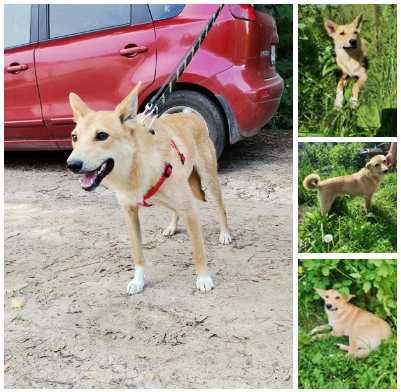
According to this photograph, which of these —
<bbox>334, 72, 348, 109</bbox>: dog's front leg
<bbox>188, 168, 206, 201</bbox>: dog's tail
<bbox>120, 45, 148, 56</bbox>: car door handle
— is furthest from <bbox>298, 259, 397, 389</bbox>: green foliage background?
<bbox>120, 45, 148, 56</bbox>: car door handle

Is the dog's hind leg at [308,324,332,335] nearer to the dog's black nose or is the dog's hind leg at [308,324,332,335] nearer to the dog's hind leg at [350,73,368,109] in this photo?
the dog's hind leg at [350,73,368,109]

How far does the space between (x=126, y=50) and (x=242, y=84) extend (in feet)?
4.89

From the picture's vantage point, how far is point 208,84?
5680 millimetres

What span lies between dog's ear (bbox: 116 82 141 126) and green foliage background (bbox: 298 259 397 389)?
153cm

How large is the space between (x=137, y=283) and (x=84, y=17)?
396 cm

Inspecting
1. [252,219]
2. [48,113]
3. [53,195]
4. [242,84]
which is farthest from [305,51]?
[48,113]

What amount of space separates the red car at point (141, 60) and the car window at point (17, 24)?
0.01 metres

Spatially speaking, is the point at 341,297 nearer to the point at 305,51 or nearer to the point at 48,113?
the point at 305,51

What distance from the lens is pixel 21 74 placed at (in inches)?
242

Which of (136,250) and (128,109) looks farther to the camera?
(136,250)

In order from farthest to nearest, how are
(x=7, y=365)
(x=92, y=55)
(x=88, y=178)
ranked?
(x=92, y=55)
(x=88, y=178)
(x=7, y=365)

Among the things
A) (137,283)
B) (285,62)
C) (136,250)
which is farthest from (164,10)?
(137,283)

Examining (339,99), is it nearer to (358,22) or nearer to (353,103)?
(353,103)

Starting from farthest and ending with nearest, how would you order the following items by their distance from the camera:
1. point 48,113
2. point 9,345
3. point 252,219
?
point 48,113, point 252,219, point 9,345
